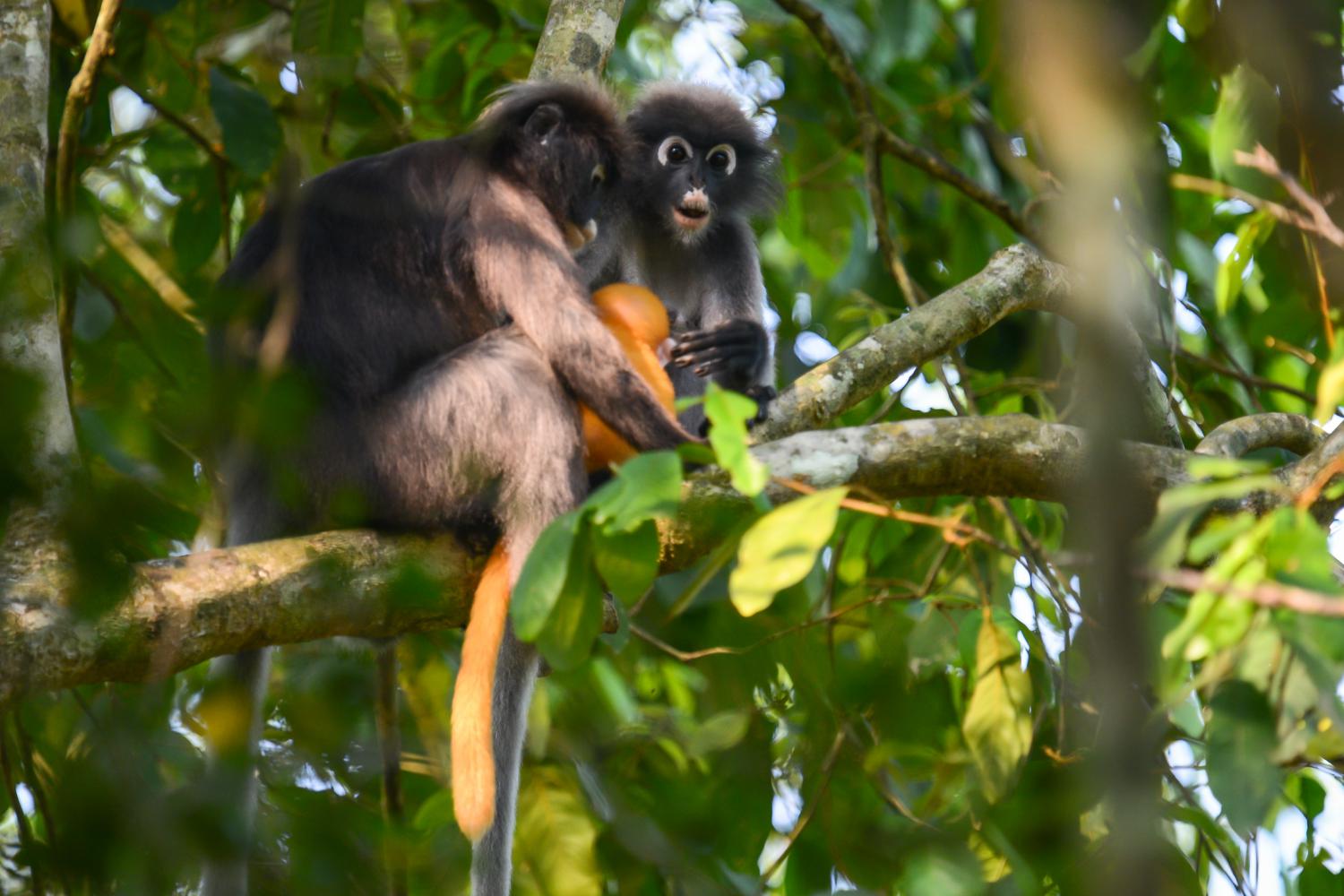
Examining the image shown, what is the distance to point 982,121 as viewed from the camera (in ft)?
17.3

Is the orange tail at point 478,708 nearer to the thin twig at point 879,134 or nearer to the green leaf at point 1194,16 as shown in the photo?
the thin twig at point 879,134

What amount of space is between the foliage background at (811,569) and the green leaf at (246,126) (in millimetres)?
10

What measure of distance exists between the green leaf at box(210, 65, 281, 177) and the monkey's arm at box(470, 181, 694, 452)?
753 mm

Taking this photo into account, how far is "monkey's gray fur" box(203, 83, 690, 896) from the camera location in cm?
316

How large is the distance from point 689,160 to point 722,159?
125 mm

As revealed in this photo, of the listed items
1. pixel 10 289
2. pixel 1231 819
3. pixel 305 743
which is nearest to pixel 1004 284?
pixel 1231 819

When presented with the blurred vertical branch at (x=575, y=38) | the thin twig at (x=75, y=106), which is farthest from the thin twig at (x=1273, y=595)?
the blurred vertical branch at (x=575, y=38)

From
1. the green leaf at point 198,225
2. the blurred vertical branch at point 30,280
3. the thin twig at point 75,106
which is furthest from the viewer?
the green leaf at point 198,225

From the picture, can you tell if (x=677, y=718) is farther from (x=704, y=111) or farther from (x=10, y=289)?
(x=10, y=289)

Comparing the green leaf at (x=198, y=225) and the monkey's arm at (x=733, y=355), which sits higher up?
the green leaf at (x=198, y=225)

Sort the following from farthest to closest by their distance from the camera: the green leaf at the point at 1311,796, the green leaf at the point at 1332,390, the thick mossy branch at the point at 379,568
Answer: the green leaf at the point at 1311,796
the thick mossy branch at the point at 379,568
the green leaf at the point at 1332,390

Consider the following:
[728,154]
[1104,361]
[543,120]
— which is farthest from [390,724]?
[1104,361]

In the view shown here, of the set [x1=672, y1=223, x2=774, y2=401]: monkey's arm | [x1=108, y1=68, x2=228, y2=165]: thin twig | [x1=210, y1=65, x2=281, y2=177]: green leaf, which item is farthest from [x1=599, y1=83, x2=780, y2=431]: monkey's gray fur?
[x1=108, y1=68, x2=228, y2=165]: thin twig

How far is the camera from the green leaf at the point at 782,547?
172cm
